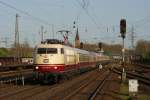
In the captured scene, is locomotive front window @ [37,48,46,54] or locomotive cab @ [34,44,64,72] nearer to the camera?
locomotive cab @ [34,44,64,72]

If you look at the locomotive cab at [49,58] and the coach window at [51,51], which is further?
the coach window at [51,51]

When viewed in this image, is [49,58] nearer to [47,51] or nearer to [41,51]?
[47,51]

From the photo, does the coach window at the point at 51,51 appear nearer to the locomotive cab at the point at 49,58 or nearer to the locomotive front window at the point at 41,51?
the locomotive cab at the point at 49,58

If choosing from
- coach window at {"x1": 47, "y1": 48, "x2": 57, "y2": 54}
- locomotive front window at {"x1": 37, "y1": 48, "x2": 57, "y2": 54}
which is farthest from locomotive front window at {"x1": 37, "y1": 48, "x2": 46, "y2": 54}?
coach window at {"x1": 47, "y1": 48, "x2": 57, "y2": 54}

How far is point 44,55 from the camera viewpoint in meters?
30.8

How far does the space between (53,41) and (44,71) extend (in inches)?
128

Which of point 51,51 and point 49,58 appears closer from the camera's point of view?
point 49,58

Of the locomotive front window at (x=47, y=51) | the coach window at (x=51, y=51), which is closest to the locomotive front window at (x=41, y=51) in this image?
the locomotive front window at (x=47, y=51)

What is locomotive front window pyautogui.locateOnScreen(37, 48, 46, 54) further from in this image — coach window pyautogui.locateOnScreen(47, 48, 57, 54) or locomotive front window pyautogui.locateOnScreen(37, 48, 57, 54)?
coach window pyautogui.locateOnScreen(47, 48, 57, 54)

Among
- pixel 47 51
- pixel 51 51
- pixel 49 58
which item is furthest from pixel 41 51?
pixel 49 58

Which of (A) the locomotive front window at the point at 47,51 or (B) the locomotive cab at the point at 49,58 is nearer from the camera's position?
(B) the locomotive cab at the point at 49,58

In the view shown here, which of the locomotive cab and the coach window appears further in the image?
the coach window

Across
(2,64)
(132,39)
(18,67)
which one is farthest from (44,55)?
(132,39)

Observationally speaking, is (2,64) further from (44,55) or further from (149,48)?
(149,48)
